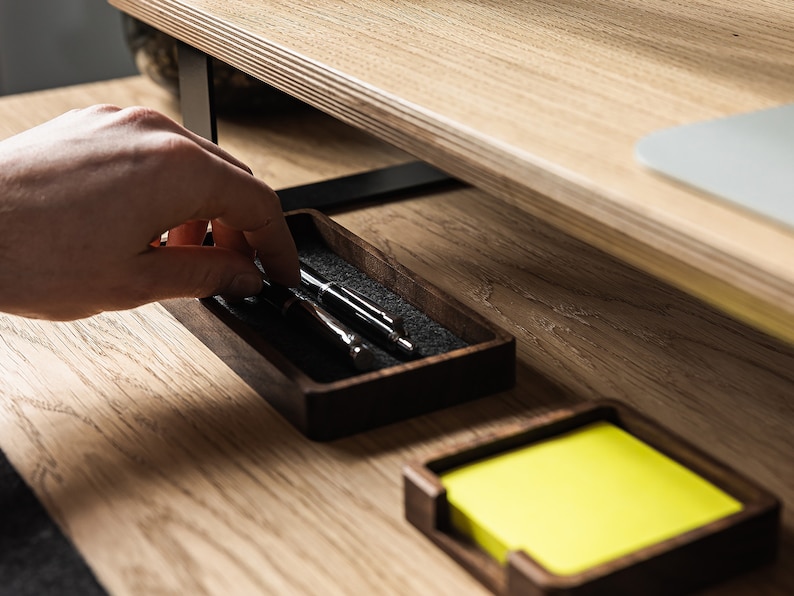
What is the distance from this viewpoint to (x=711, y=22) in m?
0.75

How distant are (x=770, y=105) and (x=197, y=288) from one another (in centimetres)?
34

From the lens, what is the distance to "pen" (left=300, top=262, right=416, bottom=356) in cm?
63

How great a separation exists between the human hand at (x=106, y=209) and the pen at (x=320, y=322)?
0.05 meters

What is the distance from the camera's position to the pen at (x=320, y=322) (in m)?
0.61

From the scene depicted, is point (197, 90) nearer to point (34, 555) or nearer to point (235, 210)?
point (235, 210)

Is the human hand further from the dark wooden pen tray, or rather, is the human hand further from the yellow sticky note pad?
the yellow sticky note pad

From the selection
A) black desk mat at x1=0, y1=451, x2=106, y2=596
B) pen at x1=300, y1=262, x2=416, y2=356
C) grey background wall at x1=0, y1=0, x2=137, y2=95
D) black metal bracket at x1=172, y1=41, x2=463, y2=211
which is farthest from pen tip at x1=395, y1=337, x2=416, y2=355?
grey background wall at x1=0, y1=0, x2=137, y2=95

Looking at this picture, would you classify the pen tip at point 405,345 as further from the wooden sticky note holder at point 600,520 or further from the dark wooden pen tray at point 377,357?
the wooden sticky note holder at point 600,520

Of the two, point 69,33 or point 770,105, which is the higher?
point 770,105

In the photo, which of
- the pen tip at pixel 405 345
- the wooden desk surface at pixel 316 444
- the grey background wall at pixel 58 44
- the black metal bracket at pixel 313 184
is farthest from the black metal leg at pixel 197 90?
the grey background wall at pixel 58 44

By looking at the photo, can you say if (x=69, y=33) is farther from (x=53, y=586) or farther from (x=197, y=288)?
(x=53, y=586)

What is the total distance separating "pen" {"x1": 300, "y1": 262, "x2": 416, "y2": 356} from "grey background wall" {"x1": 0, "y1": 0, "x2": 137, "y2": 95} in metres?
1.35

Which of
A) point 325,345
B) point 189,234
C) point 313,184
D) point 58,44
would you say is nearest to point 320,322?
point 325,345

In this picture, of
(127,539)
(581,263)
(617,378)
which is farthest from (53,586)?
(581,263)
